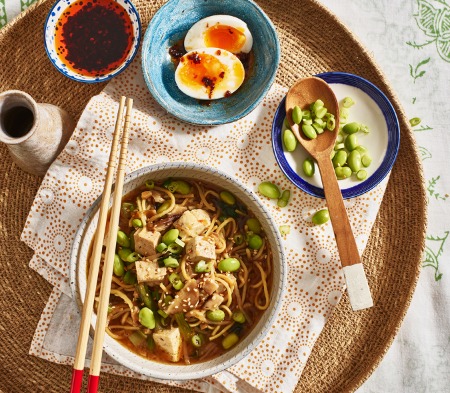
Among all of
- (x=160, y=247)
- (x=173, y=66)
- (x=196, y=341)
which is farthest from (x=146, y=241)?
(x=173, y=66)

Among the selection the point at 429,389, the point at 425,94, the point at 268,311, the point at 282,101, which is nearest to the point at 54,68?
the point at 282,101

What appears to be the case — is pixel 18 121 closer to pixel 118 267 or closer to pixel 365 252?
pixel 118 267

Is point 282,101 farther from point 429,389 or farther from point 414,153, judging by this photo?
point 429,389

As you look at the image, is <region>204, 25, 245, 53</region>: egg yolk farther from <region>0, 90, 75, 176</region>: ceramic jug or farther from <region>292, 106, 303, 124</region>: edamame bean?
<region>0, 90, 75, 176</region>: ceramic jug

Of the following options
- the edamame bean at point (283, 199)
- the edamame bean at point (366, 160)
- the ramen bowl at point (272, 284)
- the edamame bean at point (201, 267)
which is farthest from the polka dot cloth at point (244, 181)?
the edamame bean at point (201, 267)

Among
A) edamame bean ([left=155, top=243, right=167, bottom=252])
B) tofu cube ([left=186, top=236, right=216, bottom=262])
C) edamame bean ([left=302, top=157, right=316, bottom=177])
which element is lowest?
edamame bean ([left=155, top=243, right=167, bottom=252])

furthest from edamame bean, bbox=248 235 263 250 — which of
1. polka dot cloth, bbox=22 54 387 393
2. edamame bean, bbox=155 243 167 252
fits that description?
edamame bean, bbox=155 243 167 252
